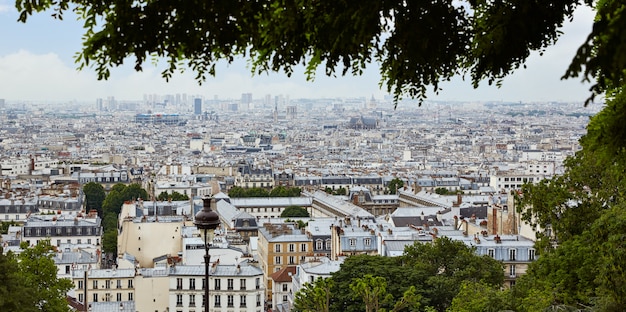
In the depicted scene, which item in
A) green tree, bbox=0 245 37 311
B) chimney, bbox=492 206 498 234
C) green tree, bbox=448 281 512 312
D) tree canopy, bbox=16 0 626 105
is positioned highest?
tree canopy, bbox=16 0 626 105

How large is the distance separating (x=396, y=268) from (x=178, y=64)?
25.7 metres

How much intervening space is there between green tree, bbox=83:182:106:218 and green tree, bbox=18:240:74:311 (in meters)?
59.5

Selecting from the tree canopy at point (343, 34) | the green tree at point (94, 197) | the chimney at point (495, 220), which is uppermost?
the tree canopy at point (343, 34)

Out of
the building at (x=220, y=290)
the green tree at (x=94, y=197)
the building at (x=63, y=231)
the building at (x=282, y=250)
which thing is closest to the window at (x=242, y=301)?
the building at (x=220, y=290)

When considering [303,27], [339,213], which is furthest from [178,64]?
[339,213]

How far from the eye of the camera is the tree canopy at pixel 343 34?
209 inches

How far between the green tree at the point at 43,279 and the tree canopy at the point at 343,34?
54.5 ft

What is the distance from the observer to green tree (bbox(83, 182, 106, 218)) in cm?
8281

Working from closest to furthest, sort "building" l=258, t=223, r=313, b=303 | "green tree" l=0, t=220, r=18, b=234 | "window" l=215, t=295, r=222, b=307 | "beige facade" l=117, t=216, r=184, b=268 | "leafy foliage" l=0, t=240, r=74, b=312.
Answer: "leafy foliage" l=0, t=240, r=74, b=312
"window" l=215, t=295, r=222, b=307
"building" l=258, t=223, r=313, b=303
"beige facade" l=117, t=216, r=184, b=268
"green tree" l=0, t=220, r=18, b=234

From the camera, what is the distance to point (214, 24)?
5.44 meters

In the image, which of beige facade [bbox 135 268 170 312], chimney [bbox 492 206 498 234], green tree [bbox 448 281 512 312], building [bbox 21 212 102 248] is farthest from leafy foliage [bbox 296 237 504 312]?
building [bbox 21 212 102 248]

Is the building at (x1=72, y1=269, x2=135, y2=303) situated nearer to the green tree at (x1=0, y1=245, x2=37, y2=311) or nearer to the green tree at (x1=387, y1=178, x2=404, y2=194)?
the green tree at (x1=0, y1=245, x2=37, y2=311)

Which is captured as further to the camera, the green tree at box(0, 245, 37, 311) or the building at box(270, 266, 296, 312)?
the building at box(270, 266, 296, 312)

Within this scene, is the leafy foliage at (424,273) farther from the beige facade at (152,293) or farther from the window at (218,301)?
the beige facade at (152,293)
